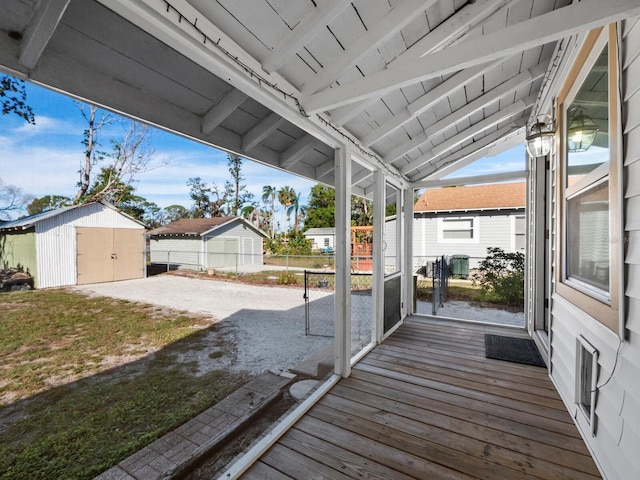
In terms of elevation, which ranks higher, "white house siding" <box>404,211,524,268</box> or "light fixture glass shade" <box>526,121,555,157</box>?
"light fixture glass shade" <box>526,121,555,157</box>

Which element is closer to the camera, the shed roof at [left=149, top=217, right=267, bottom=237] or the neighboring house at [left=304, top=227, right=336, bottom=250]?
the shed roof at [left=149, top=217, right=267, bottom=237]

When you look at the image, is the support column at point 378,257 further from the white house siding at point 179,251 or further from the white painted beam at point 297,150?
the white house siding at point 179,251

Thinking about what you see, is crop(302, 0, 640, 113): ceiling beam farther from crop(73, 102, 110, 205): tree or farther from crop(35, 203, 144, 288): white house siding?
crop(35, 203, 144, 288): white house siding

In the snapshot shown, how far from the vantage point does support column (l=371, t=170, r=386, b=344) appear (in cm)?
323

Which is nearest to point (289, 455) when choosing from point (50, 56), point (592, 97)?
point (50, 56)

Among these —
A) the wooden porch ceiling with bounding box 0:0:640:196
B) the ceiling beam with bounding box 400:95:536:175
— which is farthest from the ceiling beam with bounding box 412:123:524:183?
the wooden porch ceiling with bounding box 0:0:640:196

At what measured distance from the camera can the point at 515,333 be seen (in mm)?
3664

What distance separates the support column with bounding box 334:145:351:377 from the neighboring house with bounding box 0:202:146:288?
10.8 m

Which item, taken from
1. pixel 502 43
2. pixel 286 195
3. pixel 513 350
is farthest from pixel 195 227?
pixel 502 43

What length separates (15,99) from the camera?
1.97 meters

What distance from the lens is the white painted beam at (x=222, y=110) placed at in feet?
5.51

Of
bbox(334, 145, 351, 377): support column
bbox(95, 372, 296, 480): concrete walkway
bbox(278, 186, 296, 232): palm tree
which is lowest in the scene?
bbox(95, 372, 296, 480): concrete walkway

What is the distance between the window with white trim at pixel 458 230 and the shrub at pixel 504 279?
13.3ft

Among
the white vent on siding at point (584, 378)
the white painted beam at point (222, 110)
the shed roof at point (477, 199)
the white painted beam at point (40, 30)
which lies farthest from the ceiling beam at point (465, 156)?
the shed roof at point (477, 199)
